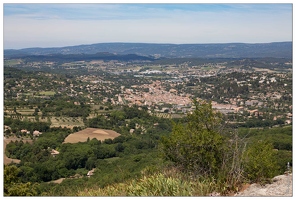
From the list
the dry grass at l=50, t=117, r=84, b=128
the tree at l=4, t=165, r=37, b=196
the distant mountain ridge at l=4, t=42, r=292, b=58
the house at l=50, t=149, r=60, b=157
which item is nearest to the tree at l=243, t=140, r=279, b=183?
the tree at l=4, t=165, r=37, b=196

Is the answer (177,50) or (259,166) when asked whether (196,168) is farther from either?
(177,50)

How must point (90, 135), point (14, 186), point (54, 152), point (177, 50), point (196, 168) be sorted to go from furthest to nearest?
point (177, 50), point (90, 135), point (54, 152), point (196, 168), point (14, 186)

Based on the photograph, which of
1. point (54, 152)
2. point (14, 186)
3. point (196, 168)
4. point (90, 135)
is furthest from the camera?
point (90, 135)

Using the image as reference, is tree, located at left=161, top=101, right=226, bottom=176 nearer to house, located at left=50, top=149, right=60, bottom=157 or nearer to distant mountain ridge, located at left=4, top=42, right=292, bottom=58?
house, located at left=50, top=149, right=60, bottom=157

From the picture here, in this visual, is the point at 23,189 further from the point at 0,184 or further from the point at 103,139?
the point at 103,139

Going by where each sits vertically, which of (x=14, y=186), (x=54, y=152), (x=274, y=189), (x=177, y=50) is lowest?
(x=54, y=152)

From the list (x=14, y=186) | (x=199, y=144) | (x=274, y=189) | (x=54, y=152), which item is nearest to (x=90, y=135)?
(x=54, y=152)
